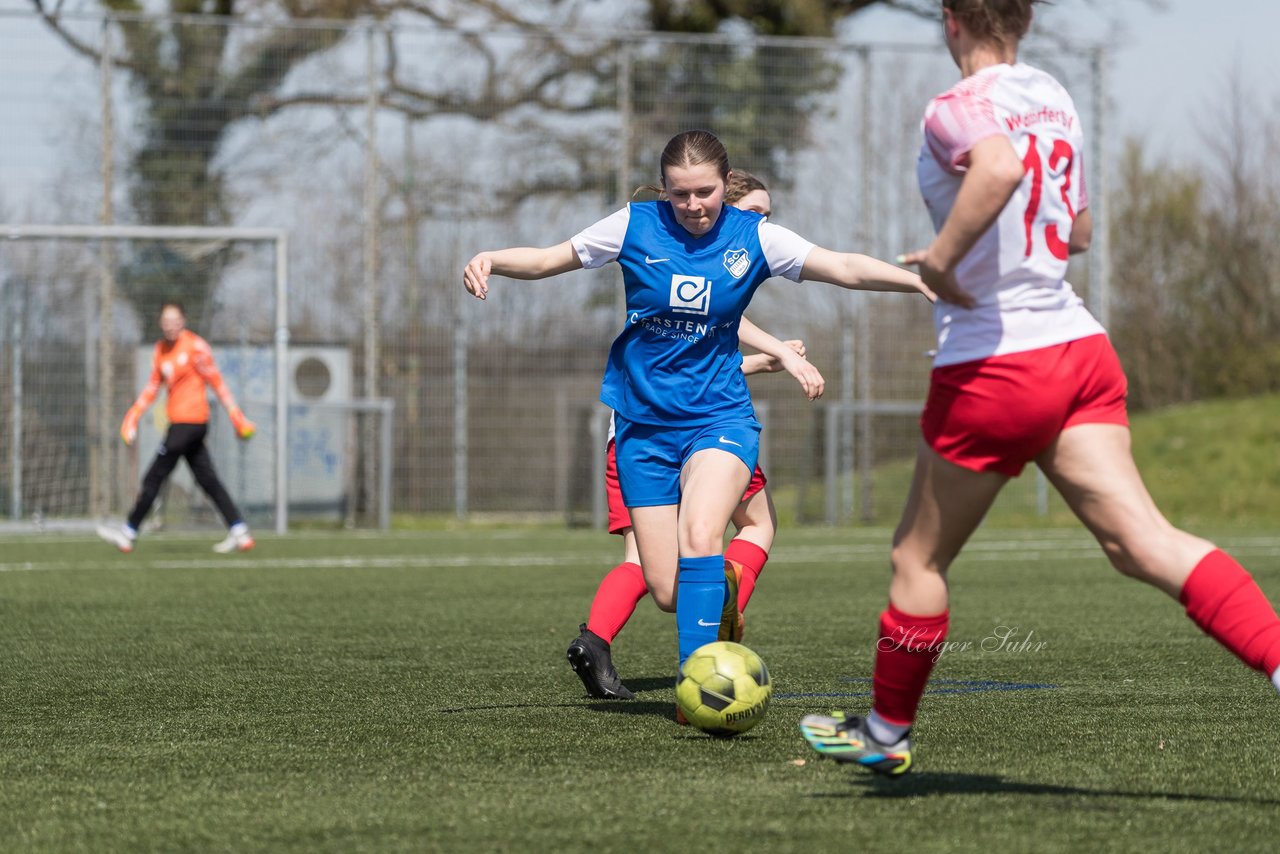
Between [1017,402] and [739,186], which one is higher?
[739,186]

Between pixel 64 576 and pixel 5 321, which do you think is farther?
pixel 5 321

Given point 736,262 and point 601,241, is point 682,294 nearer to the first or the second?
point 736,262

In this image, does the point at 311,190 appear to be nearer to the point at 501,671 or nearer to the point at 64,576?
the point at 64,576

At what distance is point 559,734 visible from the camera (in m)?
4.63

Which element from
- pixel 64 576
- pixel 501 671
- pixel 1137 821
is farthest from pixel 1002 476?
pixel 64 576

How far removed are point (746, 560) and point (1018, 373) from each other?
235cm

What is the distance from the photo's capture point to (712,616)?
16.0 feet

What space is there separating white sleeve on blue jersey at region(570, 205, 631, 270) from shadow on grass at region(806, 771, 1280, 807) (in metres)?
1.89

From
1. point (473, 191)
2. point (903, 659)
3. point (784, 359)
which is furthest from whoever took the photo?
point (473, 191)

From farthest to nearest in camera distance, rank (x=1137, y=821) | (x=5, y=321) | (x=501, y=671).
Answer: (x=5, y=321) → (x=501, y=671) → (x=1137, y=821)

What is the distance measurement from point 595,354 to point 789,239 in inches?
517

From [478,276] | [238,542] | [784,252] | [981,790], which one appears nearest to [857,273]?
[784,252]

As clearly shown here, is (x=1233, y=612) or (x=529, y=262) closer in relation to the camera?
(x=1233, y=612)

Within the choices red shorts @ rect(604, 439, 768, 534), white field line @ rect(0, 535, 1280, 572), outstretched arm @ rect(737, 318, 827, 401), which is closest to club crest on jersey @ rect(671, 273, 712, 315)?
outstretched arm @ rect(737, 318, 827, 401)
